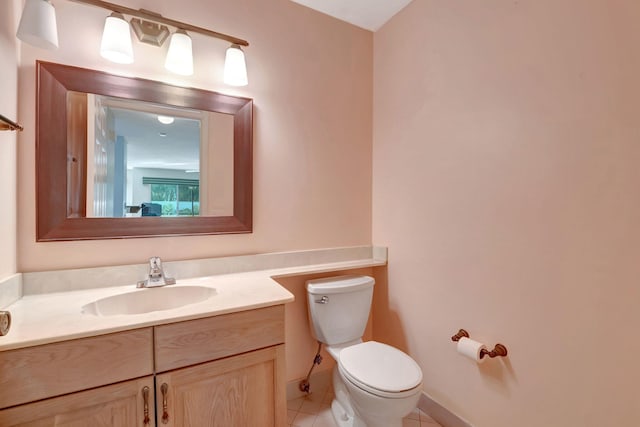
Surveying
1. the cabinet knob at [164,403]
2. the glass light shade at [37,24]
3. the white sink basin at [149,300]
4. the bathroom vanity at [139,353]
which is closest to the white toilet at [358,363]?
the bathroom vanity at [139,353]

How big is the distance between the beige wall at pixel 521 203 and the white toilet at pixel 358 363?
33 cm

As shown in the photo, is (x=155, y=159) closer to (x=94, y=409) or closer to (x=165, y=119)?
(x=165, y=119)

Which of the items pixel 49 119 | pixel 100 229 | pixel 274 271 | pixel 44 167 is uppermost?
pixel 49 119

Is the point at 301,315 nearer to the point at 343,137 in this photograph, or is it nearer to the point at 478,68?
the point at 343,137

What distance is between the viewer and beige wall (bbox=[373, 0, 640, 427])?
98 cm

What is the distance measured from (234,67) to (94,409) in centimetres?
153

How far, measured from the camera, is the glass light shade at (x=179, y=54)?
4.58 feet

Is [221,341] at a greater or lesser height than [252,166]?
lesser

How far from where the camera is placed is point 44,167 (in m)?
1.22

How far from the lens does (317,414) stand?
1.67 meters

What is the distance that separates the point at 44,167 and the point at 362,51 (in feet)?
6.26

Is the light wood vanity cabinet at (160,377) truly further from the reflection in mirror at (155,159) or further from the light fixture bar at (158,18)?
the light fixture bar at (158,18)

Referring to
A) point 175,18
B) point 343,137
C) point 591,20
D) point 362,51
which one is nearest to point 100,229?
point 175,18

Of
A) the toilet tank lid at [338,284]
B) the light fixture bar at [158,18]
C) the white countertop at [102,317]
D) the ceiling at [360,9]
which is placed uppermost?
the ceiling at [360,9]
